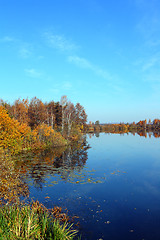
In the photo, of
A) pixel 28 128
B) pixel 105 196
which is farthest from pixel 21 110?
pixel 105 196

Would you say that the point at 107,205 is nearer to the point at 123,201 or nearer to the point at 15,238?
the point at 123,201

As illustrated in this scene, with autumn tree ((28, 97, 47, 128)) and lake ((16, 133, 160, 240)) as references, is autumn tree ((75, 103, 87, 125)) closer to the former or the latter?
autumn tree ((28, 97, 47, 128))

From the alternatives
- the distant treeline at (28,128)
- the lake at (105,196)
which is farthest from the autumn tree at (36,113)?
the lake at (105,196)

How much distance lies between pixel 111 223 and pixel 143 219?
2.05 metres

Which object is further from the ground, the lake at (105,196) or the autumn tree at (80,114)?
the autumn tree at (80,114)

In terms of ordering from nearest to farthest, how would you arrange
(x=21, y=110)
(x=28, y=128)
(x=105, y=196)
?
1. (x=105, y=196)
2. (x=28, y=128)
3. (x=21, y=110)

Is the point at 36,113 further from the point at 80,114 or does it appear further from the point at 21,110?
the point at 80,114

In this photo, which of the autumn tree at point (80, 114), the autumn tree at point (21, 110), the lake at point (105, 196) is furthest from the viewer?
the autumn tree at point (80, 114)

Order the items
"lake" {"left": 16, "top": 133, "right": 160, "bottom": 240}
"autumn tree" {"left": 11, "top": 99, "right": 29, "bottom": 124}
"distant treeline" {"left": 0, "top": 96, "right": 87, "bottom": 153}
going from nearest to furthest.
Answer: "lake" {"left": 16, "top": 133, "right": 160, "bottom": 240}
"distant treeline" {"left": 0, "top": 96, "right": 87, "bottom": 153}
"autumn tree" {"left": 11, "top": 99, "right": 29, "bottom": 124}

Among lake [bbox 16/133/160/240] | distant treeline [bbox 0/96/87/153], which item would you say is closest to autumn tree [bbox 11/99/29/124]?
distant treeline [bbox 0/96/87/153]

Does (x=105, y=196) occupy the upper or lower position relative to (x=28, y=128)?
lower

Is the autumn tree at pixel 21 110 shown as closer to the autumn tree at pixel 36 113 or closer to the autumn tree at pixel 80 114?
the autumn tree at pixel 36 113

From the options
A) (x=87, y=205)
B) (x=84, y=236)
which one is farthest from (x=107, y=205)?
(x=84, y=236)

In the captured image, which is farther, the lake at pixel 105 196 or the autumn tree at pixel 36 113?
the autumn tree at pixel 36 113
